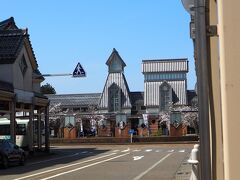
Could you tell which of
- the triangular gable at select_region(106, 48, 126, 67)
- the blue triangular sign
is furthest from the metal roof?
the blue triangular sign

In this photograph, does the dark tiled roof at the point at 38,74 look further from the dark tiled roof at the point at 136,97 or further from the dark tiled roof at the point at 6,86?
the dark tiled roof at the point at 136,97

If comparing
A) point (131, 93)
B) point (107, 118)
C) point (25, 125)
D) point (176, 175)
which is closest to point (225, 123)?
point (176, 175)

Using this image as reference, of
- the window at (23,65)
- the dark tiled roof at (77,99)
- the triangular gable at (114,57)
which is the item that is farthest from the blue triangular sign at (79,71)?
the dark tiled roof at (77,99)

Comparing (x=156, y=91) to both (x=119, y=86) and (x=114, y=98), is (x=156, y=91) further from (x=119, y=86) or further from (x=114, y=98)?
(x=114, y=98)

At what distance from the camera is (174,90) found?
92.2 meters

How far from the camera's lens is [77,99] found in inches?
4040

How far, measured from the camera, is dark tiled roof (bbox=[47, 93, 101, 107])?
3969 inches

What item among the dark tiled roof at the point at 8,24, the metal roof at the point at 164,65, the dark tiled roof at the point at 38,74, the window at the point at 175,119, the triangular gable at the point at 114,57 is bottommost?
the window at the point at 175,119

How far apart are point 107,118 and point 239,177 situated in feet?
294

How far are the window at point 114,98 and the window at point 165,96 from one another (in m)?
7.70

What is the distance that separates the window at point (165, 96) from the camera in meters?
92.3

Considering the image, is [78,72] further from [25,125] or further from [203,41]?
[203,41]

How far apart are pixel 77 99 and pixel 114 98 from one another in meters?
10.8

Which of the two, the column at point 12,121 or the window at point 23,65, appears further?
the window at point 23,65
